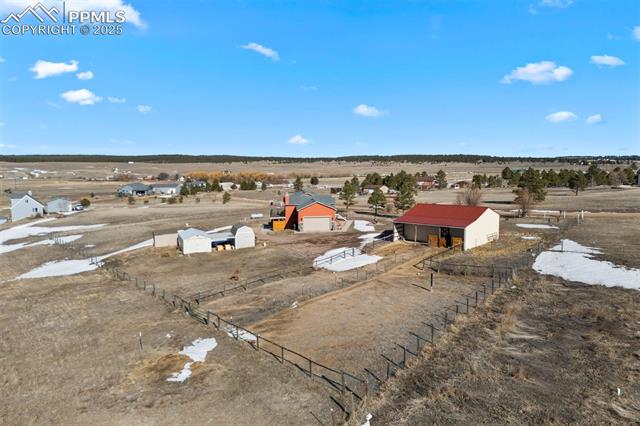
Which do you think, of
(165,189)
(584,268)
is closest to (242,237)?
(584,268)

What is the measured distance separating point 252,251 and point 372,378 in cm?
2619

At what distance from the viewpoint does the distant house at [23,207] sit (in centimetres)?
6738

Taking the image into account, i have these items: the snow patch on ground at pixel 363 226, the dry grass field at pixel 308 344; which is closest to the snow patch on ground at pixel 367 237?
the snow patch on ground at pixel 363 226

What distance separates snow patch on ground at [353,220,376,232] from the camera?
51844 mm

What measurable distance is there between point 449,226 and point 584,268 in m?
11.6

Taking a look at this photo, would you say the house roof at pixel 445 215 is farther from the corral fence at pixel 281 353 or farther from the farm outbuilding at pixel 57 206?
the farm outbuilding at pixel 57 206

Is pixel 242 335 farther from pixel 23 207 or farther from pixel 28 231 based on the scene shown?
pixel 23 207

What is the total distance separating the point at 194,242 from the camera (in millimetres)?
40469

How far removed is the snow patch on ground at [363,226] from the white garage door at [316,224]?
387cm

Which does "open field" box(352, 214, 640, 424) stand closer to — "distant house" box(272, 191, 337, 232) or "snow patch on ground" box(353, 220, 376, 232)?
"snow patch on ground" box(353, 220, 376, 232)

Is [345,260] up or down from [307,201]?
down

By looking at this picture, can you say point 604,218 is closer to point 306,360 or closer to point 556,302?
point 556,302

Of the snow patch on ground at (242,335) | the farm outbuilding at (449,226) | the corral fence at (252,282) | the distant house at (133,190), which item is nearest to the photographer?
the snow patch on ground at (242,335)

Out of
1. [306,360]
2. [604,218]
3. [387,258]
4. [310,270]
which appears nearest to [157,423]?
[306,360]
